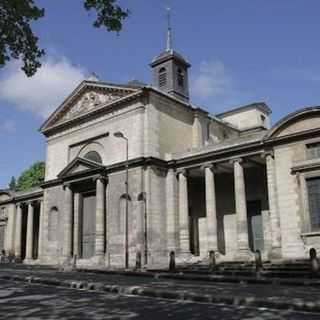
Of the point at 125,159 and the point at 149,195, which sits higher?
the point at 125,159

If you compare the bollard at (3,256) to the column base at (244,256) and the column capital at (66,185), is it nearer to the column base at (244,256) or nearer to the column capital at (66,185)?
the column capital at (66,185)

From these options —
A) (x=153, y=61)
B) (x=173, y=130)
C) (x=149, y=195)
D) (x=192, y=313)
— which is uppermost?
Result: (x=153, y=61)

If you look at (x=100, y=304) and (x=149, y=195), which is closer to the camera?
(x=100, y=304)

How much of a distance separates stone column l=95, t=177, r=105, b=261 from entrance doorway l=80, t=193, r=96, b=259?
165 centimetres

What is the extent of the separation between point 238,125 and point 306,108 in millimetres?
18655

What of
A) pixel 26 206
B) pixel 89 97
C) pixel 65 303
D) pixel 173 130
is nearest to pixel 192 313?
pixel 65 303

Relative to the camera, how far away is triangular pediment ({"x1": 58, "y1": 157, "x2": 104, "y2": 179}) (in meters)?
32.9

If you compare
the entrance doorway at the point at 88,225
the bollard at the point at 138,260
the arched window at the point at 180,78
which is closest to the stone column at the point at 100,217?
the entrance doorway at the point at 88,225

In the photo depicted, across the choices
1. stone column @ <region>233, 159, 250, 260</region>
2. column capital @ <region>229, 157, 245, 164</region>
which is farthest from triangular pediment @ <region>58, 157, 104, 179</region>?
stone column @ <region>233, 159, 250, 260</region>

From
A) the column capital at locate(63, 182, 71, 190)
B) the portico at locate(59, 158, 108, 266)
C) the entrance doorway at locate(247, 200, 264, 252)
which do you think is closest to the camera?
the entrance doorway at locate(247, 200, 264, 252)

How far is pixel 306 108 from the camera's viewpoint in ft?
82.3

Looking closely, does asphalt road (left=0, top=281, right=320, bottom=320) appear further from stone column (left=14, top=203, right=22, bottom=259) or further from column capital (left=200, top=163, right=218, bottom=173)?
stone column (left=14, top=203, right=22, bottom=259)

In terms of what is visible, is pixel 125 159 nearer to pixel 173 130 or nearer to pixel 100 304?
pixel 173 130

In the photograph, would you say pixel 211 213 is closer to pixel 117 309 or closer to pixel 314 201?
pixel 314 201
